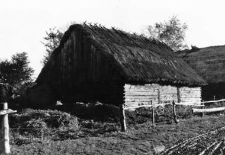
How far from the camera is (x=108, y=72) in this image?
2008 centimetres

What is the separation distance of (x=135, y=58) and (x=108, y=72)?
8.67 feet

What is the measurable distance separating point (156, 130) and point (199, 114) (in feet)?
31.2

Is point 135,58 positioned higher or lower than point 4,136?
higher

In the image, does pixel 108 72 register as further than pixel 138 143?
Yes

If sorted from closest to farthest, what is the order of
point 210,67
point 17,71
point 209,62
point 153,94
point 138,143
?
point 138,143, point 153,94, point 210,67, point 209,62, point 17,71

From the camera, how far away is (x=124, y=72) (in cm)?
1897

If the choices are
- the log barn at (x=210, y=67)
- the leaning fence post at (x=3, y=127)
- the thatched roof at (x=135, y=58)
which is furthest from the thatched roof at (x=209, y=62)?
the leaning fence post at (x=3, y=127)

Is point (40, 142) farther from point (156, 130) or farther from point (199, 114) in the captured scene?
point (199, 114)

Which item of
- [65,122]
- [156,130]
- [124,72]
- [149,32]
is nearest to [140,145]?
[156,130]

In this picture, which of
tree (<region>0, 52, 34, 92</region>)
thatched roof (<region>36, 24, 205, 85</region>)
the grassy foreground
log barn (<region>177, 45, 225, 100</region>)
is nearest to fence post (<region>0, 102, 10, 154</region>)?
the grassy foreground

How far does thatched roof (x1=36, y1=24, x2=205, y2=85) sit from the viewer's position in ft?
65.7

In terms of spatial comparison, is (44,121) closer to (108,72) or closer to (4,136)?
(4,136)

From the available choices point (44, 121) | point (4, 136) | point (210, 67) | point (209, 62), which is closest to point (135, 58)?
point (44, 121)

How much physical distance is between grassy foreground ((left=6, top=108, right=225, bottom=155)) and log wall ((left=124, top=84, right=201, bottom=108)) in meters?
5.18
